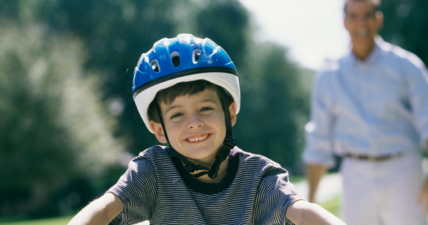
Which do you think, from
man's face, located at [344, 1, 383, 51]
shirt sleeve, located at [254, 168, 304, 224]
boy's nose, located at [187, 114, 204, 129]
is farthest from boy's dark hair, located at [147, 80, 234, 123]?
man's face, located at [344, 1, 383, 51]

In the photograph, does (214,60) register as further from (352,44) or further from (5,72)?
(5,72)

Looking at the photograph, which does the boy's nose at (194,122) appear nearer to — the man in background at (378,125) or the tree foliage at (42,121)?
the man in background at (378,125)

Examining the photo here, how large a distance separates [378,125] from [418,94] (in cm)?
47

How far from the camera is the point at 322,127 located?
4.80 meters

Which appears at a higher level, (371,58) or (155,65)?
(155,65)

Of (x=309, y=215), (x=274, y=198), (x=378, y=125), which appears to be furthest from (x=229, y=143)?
(x=378, y=125)

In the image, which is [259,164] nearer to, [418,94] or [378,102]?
[378,102]

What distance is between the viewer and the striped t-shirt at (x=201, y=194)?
2.29 metres

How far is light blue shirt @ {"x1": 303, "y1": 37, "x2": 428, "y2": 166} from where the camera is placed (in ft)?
14.2

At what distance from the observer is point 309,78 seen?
49.8 m

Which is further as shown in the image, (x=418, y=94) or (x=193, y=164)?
(x=418, y=94)

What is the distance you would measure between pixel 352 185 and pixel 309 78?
46.4 m

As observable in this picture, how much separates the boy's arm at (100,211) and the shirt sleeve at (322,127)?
9.99 feet

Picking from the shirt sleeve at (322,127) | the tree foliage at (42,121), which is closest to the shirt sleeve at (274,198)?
the shirt sleeve at (322,127)
